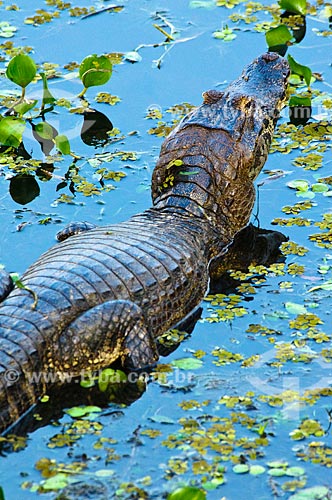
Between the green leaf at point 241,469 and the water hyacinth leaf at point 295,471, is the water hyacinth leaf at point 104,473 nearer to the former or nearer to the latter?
the green leaf at point 241,469

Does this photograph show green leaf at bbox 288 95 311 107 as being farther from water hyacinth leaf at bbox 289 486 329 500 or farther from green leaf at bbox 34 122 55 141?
water hyacinth leaf at bbox 289 486 329 500

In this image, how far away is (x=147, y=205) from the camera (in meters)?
7.61

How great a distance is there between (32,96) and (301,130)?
7.62ft

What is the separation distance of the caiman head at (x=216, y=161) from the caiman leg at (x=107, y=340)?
1396mm

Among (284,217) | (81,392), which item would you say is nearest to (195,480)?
(81,392)

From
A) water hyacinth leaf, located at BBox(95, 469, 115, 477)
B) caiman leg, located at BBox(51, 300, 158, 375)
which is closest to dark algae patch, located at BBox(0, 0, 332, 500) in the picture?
water hyacinth leaf, located at BBox(95, 469, 115, 477)

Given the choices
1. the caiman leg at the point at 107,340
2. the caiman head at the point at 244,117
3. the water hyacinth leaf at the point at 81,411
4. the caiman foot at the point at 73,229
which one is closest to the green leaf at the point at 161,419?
the water hyacinth leaf at the point at 81,411

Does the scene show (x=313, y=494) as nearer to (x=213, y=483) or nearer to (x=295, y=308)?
(x=213, y=483)

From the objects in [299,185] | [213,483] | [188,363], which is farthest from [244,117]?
[213,483]

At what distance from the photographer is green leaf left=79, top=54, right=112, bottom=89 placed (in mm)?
8603

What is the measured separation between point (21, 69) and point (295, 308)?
310cm

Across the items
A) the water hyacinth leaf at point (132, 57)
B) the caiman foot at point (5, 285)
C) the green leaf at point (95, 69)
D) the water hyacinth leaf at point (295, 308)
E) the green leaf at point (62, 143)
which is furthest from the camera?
the water hyacinth leaf at point (132, 57)

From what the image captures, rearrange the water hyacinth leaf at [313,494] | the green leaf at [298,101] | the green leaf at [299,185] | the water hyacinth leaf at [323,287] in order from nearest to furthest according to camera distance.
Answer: the water hyacinth leaf at [313,494], the water hyacinth leaf at [323,287], the green leaf at [299,185], the green leaf at [298,101]

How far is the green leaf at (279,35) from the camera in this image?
371 inches
